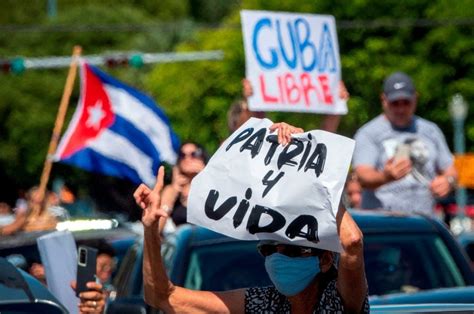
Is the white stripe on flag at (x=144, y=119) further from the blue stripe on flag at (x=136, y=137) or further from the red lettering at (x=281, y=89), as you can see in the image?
the red lettering at (x=281, y=89)

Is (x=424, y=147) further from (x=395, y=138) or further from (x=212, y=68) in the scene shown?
(x=212, y=68)

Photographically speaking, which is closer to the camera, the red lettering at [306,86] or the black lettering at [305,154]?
the black lettering at [305,154]

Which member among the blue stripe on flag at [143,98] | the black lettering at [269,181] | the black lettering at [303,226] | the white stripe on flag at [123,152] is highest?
the blue stripe on flag at [143,98]

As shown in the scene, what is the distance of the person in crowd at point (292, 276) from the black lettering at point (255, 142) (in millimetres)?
42

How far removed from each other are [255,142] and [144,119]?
10880mm

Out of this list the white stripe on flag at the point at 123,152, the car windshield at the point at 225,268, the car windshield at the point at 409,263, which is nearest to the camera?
the car windshield at the point at 225,268

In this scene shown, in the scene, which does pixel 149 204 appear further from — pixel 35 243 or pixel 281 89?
pixel 281 89

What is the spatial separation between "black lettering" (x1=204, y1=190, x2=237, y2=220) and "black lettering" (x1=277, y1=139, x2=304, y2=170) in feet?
0.65

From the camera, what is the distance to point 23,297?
6.20 metres

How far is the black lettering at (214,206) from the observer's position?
562cm

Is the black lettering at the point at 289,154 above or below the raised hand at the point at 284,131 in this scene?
below

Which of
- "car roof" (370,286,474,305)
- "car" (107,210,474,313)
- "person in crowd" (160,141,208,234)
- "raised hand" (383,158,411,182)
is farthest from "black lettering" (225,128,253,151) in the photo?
"person in crowd" (160,141,208,234)

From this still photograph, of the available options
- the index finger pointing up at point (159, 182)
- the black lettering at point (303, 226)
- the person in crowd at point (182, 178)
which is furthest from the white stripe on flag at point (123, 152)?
the black lettering at point (303, 226)

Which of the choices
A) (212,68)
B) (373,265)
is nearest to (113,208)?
(373,265)
